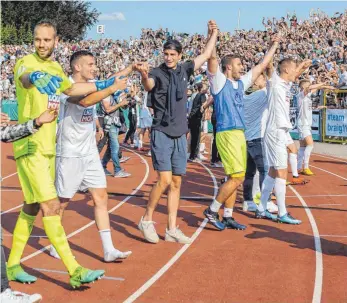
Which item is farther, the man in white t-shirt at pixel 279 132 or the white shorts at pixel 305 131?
the white shorts at pixel 305 131

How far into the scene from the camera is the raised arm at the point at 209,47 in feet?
22.1

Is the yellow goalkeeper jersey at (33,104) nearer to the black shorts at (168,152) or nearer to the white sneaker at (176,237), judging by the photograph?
the black shorts at (168,152)

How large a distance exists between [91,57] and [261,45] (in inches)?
848

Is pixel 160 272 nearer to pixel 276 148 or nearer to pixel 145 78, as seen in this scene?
pixel 145 78

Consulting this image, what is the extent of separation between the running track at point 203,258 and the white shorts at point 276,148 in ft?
2.61

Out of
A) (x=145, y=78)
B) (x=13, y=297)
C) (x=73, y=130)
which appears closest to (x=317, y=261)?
(x=145, y=78)

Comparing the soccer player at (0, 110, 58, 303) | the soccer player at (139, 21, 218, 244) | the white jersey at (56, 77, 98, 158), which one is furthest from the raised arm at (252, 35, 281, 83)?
the soccer player at (0, 110, 58, 303)

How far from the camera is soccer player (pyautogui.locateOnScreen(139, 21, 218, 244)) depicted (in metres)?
6.55

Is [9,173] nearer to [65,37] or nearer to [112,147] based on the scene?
[112,147]

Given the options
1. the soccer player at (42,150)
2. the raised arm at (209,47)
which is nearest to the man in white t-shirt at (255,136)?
the raised arm at (209,47)

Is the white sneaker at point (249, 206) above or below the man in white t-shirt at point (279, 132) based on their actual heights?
below

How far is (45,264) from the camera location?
5828 mm

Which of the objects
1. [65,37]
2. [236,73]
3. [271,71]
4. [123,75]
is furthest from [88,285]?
[65,37]

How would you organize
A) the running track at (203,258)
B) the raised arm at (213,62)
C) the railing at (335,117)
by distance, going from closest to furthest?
the running track at (203,258), the raised arm at (213,62), the railing at (335,117)
